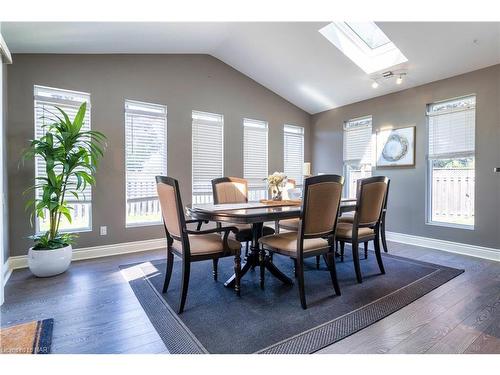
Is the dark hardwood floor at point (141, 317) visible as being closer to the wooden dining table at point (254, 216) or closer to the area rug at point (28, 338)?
the area rug at point (28, 338)

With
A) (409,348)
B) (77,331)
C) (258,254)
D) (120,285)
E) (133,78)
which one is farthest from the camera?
(133,78)

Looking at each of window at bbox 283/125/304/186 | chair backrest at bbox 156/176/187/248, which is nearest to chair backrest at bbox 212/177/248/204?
chair backrest at bbox 156/176/187/248

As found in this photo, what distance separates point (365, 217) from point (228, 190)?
1.64 meters

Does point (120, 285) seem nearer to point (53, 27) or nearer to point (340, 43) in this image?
point (53, 27)

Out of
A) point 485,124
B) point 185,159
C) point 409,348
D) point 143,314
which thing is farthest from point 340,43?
point 143,314

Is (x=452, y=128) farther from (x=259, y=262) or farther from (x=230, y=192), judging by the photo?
(x=259, y=262)

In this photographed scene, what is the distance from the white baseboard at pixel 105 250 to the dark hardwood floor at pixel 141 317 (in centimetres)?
18

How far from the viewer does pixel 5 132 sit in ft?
9.83

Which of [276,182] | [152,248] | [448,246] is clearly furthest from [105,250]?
[448,246]

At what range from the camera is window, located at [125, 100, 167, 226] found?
3.86m

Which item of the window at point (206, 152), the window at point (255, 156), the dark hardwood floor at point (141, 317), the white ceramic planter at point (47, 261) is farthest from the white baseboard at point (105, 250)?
the window at point (255, 156)

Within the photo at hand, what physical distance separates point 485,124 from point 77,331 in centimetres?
497

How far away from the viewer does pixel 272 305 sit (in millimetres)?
2213

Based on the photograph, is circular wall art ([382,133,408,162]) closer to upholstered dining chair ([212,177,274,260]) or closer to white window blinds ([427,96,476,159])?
white window blinds ([427,96,476,159])
